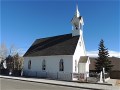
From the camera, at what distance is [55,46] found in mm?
39125

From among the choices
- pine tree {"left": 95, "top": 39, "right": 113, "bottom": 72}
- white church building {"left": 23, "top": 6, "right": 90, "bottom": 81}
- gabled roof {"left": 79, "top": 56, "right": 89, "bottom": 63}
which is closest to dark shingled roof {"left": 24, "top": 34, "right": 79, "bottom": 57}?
white church building {"left": 23, "top": 6, "right": 90, "bottom": 81}

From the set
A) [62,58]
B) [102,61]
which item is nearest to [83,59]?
[62,58]

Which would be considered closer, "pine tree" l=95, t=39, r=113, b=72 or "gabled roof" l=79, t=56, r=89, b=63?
"gabled roof" l=79, t=56, r=89, b=63

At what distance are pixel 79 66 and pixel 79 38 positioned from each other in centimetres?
480

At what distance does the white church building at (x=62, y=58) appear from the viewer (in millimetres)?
34906

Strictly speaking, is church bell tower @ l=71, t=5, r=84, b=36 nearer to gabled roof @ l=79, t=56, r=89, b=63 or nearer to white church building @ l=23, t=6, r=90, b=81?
white church building @ l=23, t=6, r=90, b=81

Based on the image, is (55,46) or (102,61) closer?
(55,46)

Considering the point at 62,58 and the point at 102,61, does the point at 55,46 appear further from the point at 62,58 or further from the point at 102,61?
the point at 102,61

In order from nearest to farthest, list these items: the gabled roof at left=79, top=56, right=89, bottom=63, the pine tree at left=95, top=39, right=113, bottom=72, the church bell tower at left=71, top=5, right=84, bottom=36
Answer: the gabled roof at left=79, top=56, right=89, bottom=63, the church bell tower at left=71, top=5, right=84, bottom=36, the pine tree at left=95, top=39, right=113, bottom=72

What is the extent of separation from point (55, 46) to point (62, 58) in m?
3.81

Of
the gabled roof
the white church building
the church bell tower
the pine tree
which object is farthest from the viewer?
the pine tree

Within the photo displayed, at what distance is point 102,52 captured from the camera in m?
49.4

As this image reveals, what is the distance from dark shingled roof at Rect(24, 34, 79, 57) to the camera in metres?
36.3

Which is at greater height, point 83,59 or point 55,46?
point 55,46
